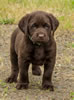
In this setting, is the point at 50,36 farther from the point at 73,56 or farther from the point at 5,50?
the point at 5,50

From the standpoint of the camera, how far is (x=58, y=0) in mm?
13117

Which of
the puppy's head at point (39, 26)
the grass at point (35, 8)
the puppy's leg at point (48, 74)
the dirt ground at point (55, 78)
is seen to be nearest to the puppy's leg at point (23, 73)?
the dirt ground at point (55, 78)

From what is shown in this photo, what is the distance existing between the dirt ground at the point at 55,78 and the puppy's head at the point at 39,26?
827 mm

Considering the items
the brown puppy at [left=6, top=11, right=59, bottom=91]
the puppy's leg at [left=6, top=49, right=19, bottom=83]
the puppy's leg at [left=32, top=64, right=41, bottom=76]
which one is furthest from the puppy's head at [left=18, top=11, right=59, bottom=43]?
the puppy's leg at [left=32, top=64, right=41, bottom=76]

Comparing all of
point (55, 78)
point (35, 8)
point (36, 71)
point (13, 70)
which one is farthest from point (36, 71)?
point (35, 8)

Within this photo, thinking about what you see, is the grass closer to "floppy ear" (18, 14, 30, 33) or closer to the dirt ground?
the dirt ground

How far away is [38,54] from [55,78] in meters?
1.17

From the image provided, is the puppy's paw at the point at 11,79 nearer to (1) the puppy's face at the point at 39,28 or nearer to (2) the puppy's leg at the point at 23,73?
(2) the puppy's leg at the point at 23,73

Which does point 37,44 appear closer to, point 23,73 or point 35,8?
point 23,73

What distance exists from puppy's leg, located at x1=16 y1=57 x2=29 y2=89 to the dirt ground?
0.34 feet

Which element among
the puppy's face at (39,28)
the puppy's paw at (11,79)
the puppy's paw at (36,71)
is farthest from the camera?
the puppy's paw at (36,71)

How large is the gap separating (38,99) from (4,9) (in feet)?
24.3

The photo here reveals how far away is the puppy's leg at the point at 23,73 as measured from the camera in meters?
5.74

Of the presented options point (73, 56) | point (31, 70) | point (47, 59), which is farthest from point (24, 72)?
point (73, 56)
